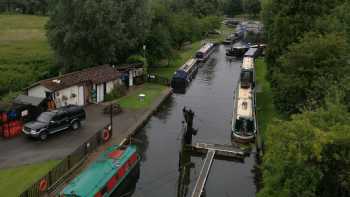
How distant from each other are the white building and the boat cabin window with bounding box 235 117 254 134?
15318mm

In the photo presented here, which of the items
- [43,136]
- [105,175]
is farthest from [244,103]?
[105,175]

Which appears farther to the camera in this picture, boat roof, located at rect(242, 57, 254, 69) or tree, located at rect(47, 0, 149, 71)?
boat roof, located at rect(242, 57, 254, 69)

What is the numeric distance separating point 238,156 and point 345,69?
31.4 feet

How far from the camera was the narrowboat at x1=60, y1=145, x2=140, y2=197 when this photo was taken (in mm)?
20188

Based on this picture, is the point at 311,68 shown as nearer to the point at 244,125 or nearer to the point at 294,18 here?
the point at 244,125

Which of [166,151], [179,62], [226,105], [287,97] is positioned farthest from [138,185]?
[179,62]

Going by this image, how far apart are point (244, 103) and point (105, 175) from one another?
1938 cm

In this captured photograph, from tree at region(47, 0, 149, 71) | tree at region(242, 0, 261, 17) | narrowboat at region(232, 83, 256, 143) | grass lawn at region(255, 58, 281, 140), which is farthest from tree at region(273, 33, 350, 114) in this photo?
tree at region(242, 0, 261, 17)

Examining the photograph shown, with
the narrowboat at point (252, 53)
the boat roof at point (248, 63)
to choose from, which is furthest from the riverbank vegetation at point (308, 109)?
the narrowboat at point (252, 53)

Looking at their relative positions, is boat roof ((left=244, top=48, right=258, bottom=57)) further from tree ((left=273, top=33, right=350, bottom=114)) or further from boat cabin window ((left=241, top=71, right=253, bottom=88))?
tree ((left=273, top=33, right=350, bottom=114))

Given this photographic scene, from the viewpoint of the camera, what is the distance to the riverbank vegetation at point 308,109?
1427 centimetres

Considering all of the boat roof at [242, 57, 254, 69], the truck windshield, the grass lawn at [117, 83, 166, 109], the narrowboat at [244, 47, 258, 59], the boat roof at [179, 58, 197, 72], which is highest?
the narrowboat at [244, 47, 258, 59]

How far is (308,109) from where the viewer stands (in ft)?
78.8

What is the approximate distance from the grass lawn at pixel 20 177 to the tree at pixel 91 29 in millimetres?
21587
